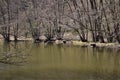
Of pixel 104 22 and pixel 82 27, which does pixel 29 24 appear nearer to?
pixel 82 27

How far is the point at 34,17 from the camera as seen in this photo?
2473 inches

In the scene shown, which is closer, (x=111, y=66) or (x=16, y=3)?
(x=111, y=66)

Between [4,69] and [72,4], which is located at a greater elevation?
[72,4]

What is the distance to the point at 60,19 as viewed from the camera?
56.5 meters

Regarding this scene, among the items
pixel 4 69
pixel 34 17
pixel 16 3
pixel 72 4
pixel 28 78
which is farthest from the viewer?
pixel 16 3

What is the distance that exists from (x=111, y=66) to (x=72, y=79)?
6.52 meters

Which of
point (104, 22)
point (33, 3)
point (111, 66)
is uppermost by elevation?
point (33, 3)

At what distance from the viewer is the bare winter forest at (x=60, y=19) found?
47.0 m

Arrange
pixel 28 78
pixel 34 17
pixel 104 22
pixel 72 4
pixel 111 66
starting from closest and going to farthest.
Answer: pixel 28 78 → pixel 111 66 → pixel 104 22 → pixel 72 4 → pixel 34 17

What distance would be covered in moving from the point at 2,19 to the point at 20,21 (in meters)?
3.77

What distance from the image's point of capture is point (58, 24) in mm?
57531

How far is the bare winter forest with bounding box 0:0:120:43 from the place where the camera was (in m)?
47.0

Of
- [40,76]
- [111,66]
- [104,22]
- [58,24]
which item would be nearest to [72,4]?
[58,24]

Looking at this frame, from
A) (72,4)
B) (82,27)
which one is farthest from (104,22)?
(72,4)
